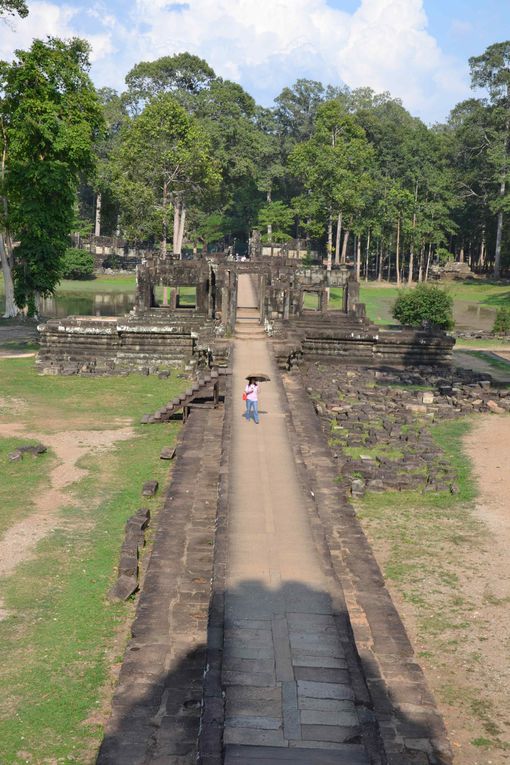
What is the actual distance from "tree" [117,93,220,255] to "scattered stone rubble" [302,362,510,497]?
2583 centimetres

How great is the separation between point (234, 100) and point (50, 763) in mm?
75268

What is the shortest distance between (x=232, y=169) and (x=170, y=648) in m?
66.0

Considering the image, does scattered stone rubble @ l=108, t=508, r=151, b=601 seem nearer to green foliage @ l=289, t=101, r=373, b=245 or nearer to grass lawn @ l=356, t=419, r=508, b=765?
grass lawn @ l=356, t=419, r=508, b=765

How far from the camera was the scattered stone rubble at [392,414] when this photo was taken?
60.7 feet

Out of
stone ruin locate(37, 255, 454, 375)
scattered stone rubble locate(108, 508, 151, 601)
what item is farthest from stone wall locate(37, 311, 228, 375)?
scattered stone rubble locate(108, 508, 151, 601)

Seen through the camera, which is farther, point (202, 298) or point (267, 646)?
point (202, 298)

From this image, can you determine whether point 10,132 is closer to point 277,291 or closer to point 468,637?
point 277,291

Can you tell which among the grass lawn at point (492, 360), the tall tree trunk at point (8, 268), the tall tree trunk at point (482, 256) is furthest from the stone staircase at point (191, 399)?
Answer: the tall tree trunk at point (482, 256)

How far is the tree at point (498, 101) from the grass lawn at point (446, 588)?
55338 mm

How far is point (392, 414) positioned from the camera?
24.9 meters

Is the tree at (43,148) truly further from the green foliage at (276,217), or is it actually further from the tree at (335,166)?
the green foliage at (276,217)

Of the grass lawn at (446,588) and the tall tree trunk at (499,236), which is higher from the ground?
the tall tree trunk at (499,236)

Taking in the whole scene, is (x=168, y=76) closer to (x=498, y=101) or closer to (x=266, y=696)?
(x=498, y=101)

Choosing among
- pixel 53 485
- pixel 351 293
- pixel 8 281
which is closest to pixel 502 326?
pixel 351 293
